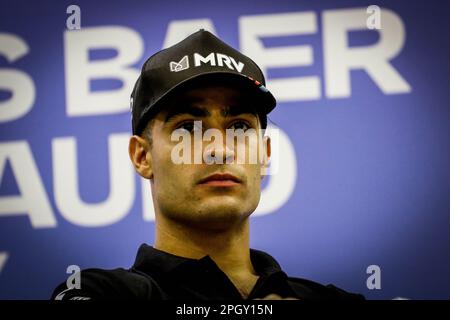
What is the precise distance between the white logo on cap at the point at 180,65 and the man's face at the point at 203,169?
51 mm

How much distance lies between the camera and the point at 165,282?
1.27 meters

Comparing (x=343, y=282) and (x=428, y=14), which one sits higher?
(x=428, y=14)

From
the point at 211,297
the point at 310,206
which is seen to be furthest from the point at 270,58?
the point at 211,297

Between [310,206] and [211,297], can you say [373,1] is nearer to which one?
[310,206]

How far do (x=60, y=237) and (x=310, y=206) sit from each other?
0.65 meters

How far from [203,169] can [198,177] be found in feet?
0.06

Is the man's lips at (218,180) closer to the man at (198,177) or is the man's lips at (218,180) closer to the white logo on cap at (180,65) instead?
the man at (198,177)

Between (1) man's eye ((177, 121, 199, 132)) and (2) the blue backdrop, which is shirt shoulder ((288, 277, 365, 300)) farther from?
(1) man's eye ((177, 121, 199, 132))

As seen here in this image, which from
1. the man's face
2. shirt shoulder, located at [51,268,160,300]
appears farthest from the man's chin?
shirt shoulder, located at [51,268,160,300]

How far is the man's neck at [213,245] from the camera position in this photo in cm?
135

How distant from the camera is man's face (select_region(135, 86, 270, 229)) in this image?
4.25 feet

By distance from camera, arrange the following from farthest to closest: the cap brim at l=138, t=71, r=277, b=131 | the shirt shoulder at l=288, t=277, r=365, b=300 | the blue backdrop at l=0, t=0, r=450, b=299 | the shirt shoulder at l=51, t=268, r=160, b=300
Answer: the blue backdrop at l=0, t=0, r=450, b=299, the shirt shoulder at l=288, t=277, r=365, b=300, the cap brim at l=138, t=71, r=277, b=131, the shirt shoulder at l=51, t=268, r=160, b=300

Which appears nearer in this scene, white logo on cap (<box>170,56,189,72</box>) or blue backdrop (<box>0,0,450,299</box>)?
white logo on cap (<box>170,56,189,72</box>)

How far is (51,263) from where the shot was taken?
1755 mm
